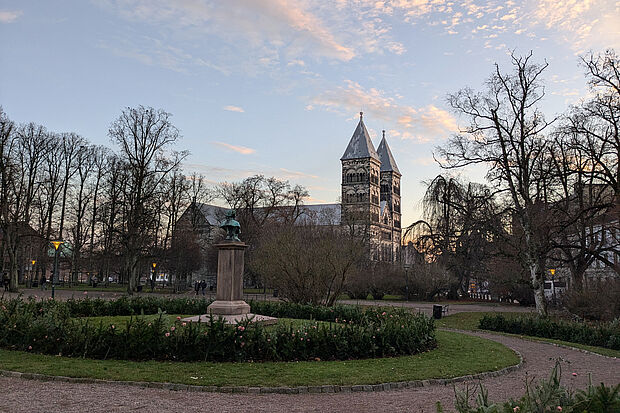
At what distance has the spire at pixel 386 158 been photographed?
11306cm

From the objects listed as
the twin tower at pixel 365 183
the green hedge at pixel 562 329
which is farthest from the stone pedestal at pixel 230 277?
the twin tower at pixel 365 183

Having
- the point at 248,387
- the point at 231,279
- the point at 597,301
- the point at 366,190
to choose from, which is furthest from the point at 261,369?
the point at 366,190

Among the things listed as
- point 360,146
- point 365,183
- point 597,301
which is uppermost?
point 360,146

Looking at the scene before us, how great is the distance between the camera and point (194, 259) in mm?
60250

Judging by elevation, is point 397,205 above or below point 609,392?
above

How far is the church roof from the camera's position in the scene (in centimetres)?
9919

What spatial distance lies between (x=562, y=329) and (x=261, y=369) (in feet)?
43.1

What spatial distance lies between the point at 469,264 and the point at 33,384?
3654 centimetres

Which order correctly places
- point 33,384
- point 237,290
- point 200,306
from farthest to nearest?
point 200,306 → point 237,290 → point 33,384

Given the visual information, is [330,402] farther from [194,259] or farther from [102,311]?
[194,259]

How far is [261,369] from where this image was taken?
1034 cm

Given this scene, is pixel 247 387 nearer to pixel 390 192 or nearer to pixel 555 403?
pixel 555 403

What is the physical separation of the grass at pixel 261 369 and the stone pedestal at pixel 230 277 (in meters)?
5.13

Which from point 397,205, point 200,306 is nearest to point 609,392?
point 200,306
